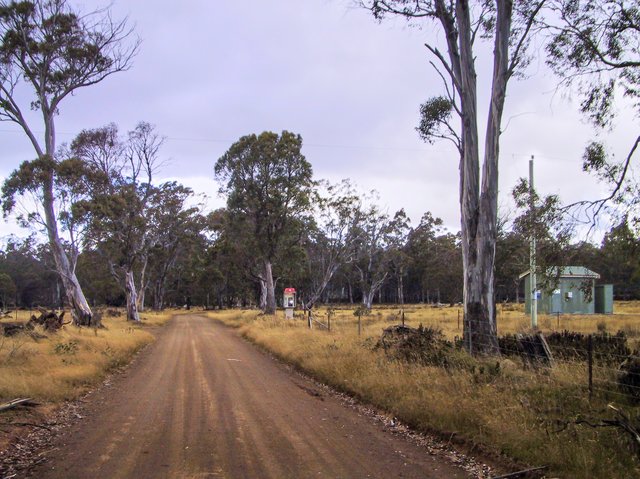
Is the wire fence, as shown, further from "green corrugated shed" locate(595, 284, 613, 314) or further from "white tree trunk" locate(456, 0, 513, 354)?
"green corrugated shed" locate(595, 284, 613, 314)

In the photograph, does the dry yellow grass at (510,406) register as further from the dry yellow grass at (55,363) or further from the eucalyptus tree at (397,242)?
the eucalyptus tree at (397,242)

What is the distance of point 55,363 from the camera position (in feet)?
43.6

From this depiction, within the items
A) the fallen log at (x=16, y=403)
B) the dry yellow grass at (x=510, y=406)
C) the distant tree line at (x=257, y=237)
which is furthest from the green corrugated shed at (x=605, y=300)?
the fallen log at (x=16, y=403)

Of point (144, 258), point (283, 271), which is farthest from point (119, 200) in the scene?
point (283, 271)

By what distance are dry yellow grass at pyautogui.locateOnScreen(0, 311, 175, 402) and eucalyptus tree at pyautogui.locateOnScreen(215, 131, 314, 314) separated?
23.2 metres

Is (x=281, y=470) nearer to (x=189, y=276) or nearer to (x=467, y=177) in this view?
(x=467, y=177)

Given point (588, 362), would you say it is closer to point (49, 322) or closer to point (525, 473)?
point (525, 473)

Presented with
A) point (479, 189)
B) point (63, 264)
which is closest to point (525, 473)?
point (479, 189)

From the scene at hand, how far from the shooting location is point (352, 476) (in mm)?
5871

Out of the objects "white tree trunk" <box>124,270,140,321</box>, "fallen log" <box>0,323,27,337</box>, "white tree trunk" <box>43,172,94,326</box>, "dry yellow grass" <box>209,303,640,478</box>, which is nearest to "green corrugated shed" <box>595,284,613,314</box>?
"dry yellow grass" <box>209,303,640,478</box>

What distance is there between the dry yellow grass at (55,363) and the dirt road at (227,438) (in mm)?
826

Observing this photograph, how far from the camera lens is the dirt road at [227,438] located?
611 cm

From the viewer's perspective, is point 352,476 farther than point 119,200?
No

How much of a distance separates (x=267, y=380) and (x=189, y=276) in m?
76.1
